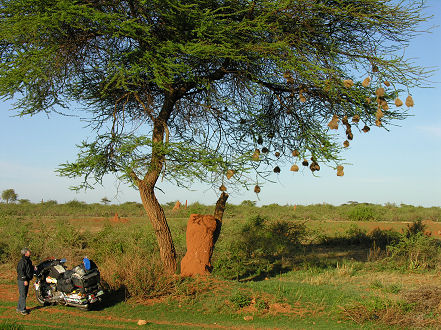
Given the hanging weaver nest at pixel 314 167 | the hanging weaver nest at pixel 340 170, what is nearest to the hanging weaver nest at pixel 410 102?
the hanging weaver nest at pixel 340 170

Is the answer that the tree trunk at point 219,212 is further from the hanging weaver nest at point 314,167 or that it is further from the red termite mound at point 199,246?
the hanging weaver nest at point 314,167

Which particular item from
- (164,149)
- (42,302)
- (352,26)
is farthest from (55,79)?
(352,26)

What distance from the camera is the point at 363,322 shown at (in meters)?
9.63

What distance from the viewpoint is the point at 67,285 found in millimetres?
10734

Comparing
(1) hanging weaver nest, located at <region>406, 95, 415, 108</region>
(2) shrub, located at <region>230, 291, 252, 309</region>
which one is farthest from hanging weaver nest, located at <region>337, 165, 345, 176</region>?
(2) shrub, located at <region>230, 291, 252, 309</region>

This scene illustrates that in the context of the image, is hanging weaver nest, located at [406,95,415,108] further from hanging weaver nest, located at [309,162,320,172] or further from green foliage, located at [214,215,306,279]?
green foliage, located at [214,215,306,279]

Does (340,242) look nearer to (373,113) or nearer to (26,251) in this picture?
(373,113)

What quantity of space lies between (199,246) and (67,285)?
375 centimetres

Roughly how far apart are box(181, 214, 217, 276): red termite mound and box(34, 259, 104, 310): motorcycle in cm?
273

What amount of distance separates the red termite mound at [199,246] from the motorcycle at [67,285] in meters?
2.73

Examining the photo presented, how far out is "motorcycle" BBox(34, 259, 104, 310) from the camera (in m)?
10.6

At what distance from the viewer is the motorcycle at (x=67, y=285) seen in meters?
10.6

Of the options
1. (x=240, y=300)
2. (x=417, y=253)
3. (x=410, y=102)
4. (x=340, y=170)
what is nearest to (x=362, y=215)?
(x=417, y=253)

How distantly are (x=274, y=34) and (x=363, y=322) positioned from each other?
7.62 m
